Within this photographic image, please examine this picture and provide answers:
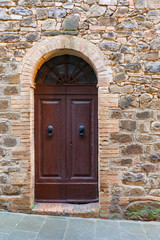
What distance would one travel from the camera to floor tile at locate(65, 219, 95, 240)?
2.58 m

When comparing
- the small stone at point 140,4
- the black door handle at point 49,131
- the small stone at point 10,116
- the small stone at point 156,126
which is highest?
the small stone at point 140,4

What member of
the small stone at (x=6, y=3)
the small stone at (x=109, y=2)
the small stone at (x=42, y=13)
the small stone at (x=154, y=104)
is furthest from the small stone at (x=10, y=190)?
the small stone at (x=109, y=2)

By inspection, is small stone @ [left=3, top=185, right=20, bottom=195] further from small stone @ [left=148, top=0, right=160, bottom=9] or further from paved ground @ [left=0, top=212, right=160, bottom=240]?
small stone @ [left=148, top=0, right=160, bottom=9]

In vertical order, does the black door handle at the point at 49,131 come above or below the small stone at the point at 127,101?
below

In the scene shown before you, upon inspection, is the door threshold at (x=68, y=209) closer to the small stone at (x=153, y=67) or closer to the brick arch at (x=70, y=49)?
the brick arch at (x=70, y=49)

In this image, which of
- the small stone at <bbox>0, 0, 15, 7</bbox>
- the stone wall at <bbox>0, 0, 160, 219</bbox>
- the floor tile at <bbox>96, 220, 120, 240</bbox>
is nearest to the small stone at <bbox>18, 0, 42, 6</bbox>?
the stone wall at <bbox>0, 0, 160, 219</bbox>

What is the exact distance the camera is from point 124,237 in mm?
2600

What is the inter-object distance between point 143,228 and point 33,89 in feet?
9.57

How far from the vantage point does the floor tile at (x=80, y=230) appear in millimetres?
2576

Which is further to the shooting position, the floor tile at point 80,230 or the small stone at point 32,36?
the small stone at point 32,36

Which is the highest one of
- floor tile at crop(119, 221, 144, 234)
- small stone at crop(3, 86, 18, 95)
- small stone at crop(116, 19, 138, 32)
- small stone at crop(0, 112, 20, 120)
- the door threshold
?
small stone at crop(116, 19, 138, 32)

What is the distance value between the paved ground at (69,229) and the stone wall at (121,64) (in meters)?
0.25

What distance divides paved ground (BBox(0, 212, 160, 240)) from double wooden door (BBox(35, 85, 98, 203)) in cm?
48

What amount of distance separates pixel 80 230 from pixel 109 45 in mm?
2956
